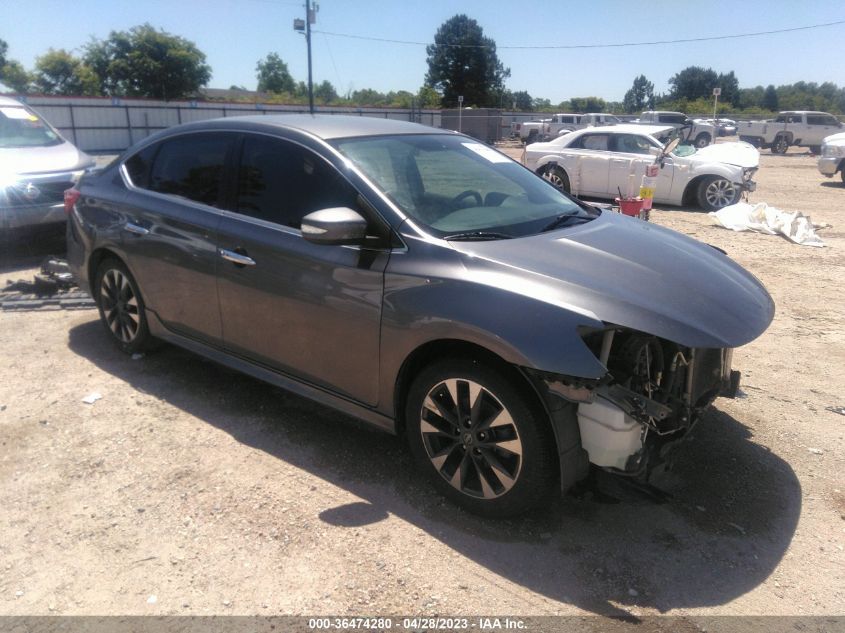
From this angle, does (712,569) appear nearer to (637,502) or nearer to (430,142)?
(637,502)

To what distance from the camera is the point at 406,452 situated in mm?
3664

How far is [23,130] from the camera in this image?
8789 millimetres

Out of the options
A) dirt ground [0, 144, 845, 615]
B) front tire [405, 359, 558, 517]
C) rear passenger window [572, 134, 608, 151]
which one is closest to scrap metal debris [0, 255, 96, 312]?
dirt ground [0, 144, 845, 615]

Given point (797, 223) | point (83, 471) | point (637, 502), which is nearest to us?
point (637, 502)

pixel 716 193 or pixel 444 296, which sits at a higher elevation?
pixel 444 296

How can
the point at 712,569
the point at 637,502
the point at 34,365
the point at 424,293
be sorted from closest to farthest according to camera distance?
the point at 712,569
the point at 424,293
the point at 637,502
the point at 34,365

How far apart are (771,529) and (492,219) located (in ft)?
6.45

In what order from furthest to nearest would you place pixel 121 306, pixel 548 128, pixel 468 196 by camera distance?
pixel 548 128, pixel 121 306, pixel 468 196

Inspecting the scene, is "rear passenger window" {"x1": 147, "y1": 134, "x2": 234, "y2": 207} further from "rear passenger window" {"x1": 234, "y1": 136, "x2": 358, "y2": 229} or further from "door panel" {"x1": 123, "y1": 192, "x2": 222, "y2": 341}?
"rear passenger window" {"x1": 234, "y1": 136, "x2": 358, "y2": 229}

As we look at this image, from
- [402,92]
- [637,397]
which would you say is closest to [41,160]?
[637,397]

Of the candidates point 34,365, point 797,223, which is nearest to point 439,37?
point 797,223

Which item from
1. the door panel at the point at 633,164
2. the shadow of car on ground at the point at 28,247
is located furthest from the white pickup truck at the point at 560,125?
the shadow of car on ground at the point at 28,247

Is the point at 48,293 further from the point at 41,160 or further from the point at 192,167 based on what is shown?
the point at 192,167

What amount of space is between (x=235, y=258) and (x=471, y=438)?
173 centimetres
